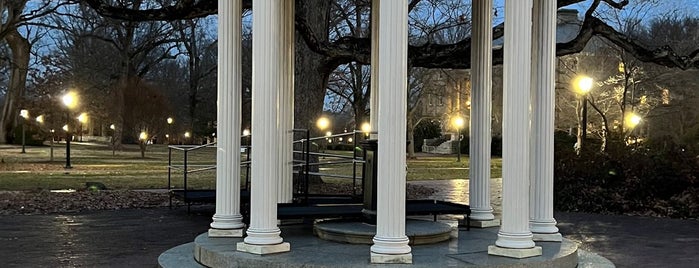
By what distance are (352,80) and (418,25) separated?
15973mm

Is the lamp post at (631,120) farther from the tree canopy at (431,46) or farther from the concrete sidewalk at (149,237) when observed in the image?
the concrete sidewalk at (149,237)

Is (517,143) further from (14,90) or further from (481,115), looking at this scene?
(14,90)

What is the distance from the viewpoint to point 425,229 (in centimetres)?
970

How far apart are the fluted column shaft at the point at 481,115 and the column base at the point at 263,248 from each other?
3.98 meters

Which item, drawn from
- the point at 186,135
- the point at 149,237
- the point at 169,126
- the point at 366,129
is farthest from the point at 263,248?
the point at 169,126

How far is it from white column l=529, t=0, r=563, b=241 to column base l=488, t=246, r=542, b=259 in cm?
152

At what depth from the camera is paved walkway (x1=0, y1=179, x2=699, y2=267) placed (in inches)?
396

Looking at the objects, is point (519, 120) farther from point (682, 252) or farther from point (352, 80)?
point (352, 80)

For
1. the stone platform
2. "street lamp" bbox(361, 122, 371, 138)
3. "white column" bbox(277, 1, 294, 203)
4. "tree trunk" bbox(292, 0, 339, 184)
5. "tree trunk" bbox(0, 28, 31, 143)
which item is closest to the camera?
the stone platform

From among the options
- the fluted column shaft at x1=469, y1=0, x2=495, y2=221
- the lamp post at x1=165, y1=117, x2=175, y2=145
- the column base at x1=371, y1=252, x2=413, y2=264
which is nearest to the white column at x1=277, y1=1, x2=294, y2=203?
the fluted column shaft at x1=469, y1=0, x2=495, y2=221

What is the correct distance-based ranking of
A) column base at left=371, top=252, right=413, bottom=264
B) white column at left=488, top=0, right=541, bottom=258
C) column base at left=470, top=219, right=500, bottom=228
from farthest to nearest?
column base at left=470, top=219, right=500, bottom=228, white column at left=488, top=0, right=541, bottom=258, column base at left=371, top=252, right=413, bottom=264

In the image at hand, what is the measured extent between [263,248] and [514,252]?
3.24 m

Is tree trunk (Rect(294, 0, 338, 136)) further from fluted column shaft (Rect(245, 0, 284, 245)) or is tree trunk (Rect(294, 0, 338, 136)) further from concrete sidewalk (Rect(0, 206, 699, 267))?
fluted column shaft (Rect(245, 0, 284, 245))

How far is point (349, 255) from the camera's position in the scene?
326 inches
